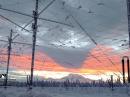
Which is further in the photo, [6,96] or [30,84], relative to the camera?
[30,84]

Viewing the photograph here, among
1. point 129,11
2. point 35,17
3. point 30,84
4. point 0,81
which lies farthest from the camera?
point 0,81

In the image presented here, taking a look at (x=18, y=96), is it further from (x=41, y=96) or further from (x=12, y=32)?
(x=12, y=32)

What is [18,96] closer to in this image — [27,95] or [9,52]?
[27,95]

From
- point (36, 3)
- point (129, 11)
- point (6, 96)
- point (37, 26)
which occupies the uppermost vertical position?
point (36, 3)

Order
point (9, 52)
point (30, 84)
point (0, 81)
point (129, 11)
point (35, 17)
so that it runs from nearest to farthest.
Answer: point (129, 11)
point (30, 84)
point (35, 17)
point (9, 52)
point (0, 81)

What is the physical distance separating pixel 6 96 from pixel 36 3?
52.1ft

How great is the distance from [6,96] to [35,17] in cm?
1344

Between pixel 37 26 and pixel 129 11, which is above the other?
pixel 37 26

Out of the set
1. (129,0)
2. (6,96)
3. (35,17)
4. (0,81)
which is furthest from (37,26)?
(0,81)

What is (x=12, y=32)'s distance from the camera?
75.6 meters

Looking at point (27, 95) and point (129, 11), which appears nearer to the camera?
point (129, 11)

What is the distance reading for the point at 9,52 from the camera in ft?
241

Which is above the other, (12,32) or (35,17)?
(12,32)

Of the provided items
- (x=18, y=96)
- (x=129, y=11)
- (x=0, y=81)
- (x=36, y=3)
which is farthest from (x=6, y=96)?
(x=0, y=81)
